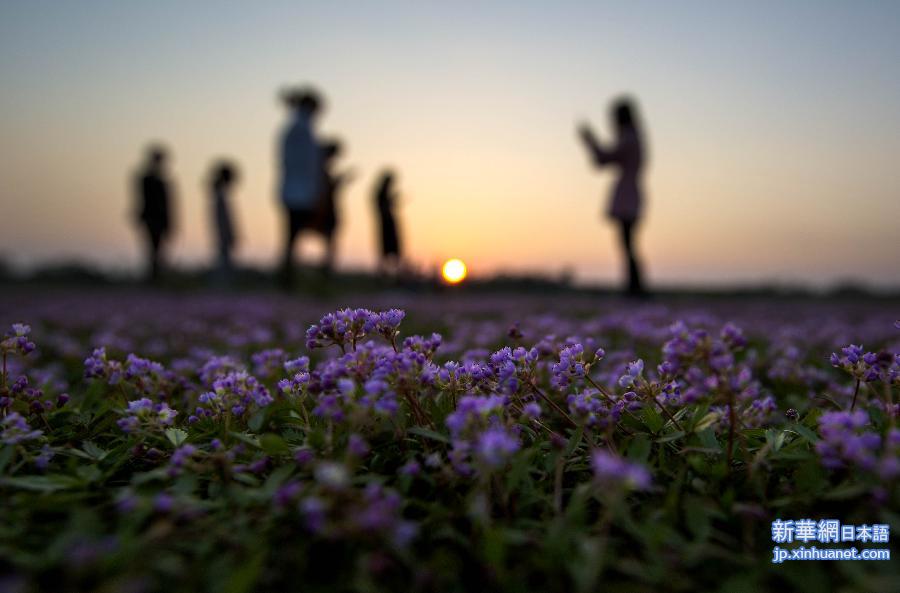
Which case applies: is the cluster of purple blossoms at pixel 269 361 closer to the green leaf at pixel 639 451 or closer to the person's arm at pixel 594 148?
the green leaf at pixel 639 451

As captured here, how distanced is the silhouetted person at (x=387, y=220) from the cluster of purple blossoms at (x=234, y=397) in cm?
2020

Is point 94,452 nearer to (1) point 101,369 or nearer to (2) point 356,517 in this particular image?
(1) point 101,369

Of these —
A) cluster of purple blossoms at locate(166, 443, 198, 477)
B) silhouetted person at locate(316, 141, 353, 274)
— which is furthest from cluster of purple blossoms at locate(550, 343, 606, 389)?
silhouetted person at locate(316, 141, 353, 274)

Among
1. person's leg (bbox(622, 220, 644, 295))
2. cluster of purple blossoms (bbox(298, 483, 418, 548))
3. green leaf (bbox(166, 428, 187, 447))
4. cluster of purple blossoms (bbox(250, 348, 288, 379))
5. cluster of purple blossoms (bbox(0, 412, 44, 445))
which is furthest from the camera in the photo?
person's leg (bbox(622, 220, 644, 295))

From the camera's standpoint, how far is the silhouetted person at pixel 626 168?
1392 centimetres

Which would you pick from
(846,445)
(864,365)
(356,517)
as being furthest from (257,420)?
(864,365)

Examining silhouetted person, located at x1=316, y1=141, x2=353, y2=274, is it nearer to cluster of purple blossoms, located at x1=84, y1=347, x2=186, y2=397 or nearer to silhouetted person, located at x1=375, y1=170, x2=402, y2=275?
silhouetted person, located at x1=375, y1=170, x2=402, y2=275

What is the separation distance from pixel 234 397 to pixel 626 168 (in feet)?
44.5

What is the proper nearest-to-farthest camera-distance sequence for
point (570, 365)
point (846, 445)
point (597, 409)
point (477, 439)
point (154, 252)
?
1. point (846, 445)
2. point (477, 439)
3. point (597, 409)
4. point (570, 365)
5. point (154, 252)

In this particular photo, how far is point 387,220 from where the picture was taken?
75.7 feet

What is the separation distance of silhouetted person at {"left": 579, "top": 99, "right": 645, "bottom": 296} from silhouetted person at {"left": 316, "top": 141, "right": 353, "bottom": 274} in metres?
9.63

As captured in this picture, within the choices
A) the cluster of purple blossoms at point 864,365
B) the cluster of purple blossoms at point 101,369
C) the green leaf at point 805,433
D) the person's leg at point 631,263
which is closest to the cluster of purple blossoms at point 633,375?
the green leaf at point 805,433

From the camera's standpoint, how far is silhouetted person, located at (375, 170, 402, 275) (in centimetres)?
2314

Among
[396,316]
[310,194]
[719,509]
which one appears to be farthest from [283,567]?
[310,194]
